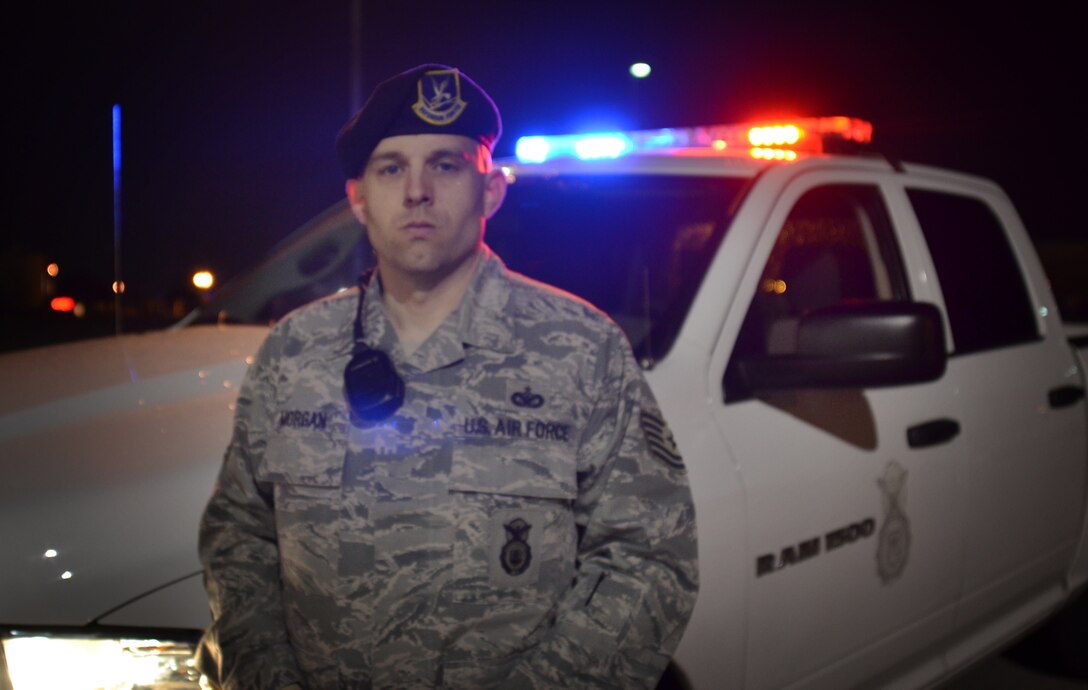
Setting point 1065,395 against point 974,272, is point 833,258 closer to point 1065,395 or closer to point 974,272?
point 974,272

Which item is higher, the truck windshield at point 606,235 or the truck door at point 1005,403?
the truck windshield at point 606,235

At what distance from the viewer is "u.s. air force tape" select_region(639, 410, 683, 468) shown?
5.39 ft

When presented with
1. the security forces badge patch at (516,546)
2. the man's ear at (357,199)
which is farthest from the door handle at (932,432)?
the man's ear at (357,199)

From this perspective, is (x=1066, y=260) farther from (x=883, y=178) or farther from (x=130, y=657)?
(x=130, y=657)

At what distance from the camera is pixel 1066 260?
102ft

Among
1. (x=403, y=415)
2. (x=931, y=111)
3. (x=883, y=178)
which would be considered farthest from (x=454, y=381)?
(x=931, y=111)

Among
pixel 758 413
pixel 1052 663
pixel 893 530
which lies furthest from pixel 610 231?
pixel 1052 663

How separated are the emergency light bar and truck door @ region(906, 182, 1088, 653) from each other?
34 cm

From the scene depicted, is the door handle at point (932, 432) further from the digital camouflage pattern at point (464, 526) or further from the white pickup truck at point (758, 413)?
the digital camouflage pattern at point (464, 526)

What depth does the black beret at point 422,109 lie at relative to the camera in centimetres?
164

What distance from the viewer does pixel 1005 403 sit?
3244mm

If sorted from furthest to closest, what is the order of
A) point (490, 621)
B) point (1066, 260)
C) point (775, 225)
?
point (1066, 260) < point (775, 225) < point (490, 621)

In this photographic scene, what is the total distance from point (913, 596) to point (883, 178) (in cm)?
119

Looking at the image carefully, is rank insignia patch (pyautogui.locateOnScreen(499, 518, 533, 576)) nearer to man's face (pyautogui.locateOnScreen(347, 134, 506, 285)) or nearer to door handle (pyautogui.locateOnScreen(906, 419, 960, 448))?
man's face (pyautogui.locateOnScreen(347, 134, 506, 285))
